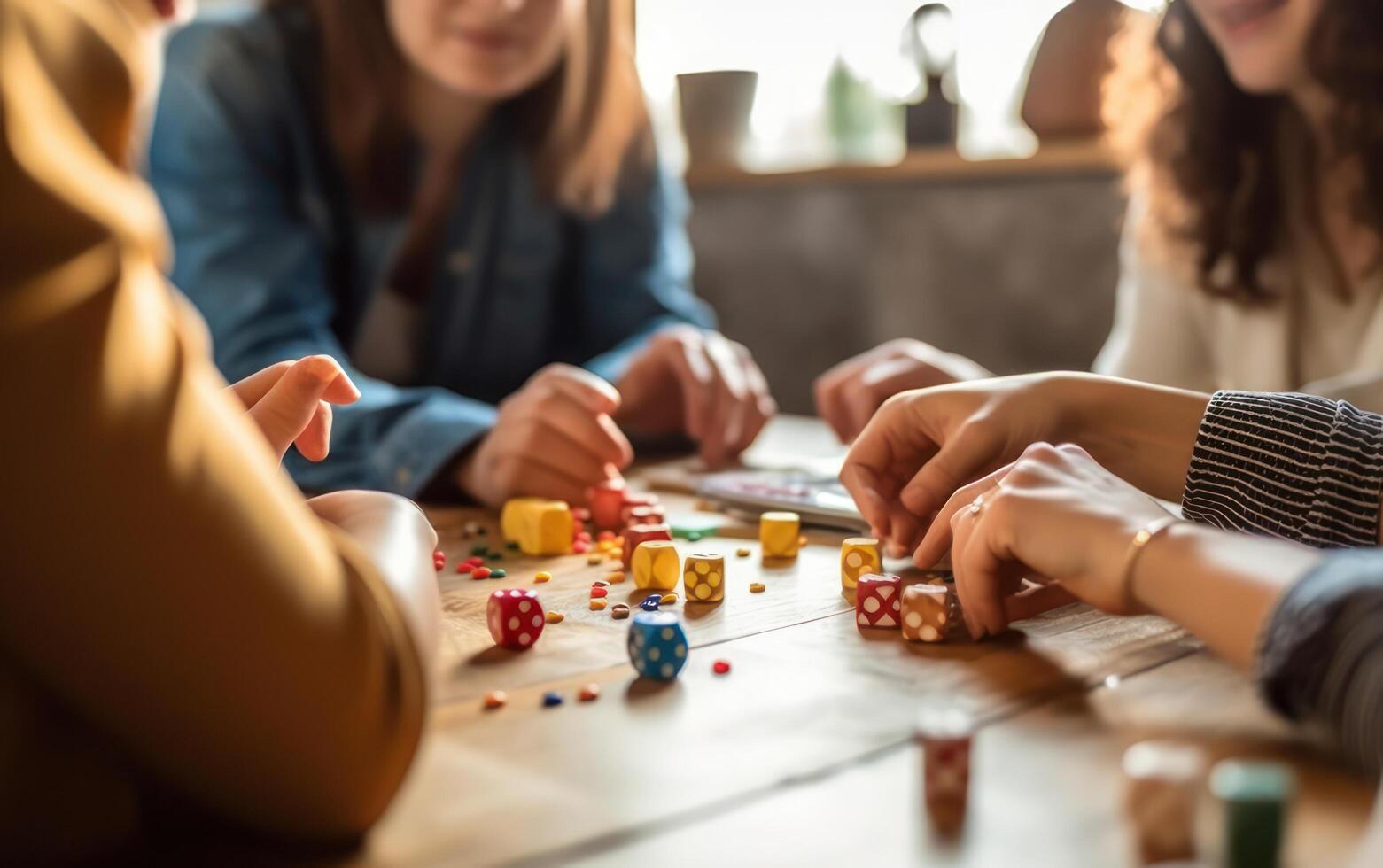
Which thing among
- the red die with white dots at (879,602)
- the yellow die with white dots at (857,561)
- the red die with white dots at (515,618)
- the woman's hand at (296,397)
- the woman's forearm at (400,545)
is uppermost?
the woman's hand at (296,397)

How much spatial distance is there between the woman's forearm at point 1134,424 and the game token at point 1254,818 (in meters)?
0.61

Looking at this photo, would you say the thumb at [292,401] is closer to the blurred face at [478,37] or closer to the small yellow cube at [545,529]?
the small yellow cube at [545,529]

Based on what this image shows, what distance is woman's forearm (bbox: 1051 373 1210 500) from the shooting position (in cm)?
107

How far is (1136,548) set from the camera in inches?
30.3

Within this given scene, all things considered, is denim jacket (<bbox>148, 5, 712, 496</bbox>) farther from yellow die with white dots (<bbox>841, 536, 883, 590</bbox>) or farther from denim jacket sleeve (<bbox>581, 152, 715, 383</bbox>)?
yellow die with white dots (<bbox>841, 536, 883, 590</bbox>)

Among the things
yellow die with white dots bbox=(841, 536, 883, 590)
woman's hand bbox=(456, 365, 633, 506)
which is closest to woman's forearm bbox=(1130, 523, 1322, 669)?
yellow die with white dots bbox=(841, 536, 883, 590)

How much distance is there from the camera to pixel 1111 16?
8.15 feet

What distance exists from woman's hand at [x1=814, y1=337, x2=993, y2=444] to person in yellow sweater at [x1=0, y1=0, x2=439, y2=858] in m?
1.08

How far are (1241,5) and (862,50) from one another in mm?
1551

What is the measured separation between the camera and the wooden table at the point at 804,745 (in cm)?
54

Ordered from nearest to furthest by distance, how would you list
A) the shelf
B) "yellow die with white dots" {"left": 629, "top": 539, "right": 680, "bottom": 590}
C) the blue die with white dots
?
the blue die with white dots < "yellow die with white dots" {"left": 629, "top": 539, "right": 680, "bottom": 590} < the shelf

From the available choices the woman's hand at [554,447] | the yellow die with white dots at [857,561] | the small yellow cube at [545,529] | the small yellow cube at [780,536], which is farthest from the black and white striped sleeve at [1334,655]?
the woman's hand at [554,447]

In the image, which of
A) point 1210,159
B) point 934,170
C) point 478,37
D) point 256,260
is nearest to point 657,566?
point 256,260

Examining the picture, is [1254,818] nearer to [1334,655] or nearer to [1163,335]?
[1334,655]
